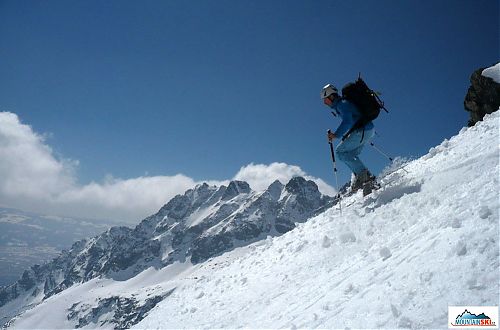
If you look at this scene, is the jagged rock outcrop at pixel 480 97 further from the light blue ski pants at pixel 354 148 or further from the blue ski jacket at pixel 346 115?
the blue ski jacket at pixel 346 115

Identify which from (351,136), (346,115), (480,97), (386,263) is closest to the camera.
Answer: (386,263)

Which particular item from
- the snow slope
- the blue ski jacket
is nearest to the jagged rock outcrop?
the snow slope

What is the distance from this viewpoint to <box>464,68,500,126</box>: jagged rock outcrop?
80.8 feet

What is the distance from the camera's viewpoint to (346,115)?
1182cm

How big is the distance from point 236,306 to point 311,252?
2.44 metres

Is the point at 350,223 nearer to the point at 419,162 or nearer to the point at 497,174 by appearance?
the point at 497,174

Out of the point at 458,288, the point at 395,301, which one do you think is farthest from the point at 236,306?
the point at 458,288

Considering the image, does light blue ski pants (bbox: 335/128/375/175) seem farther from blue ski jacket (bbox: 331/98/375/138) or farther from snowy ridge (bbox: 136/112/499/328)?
snowy ridge (bbox: 136/112/499/328)

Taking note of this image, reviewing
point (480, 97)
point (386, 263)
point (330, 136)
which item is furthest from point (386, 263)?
point (480, 97)

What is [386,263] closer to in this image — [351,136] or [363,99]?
[351,136]

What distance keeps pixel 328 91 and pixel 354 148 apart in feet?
6.88

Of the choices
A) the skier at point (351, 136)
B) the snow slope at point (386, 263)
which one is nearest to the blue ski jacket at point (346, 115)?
the skier at point (351, 136)

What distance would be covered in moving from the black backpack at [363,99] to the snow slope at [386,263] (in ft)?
7.30

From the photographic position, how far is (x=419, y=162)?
13.6 metres
